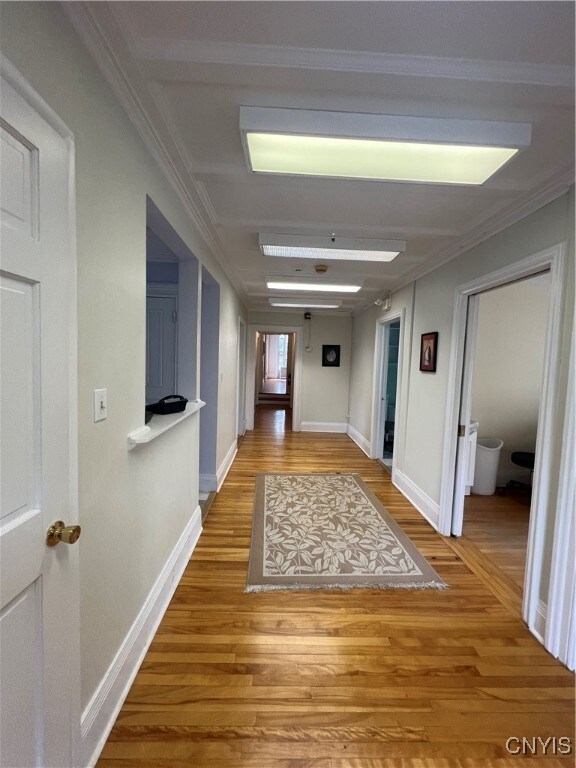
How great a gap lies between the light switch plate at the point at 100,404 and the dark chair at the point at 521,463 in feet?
13.2

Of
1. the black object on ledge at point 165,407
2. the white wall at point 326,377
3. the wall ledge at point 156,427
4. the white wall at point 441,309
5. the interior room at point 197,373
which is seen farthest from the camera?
the white wall at point 326,377

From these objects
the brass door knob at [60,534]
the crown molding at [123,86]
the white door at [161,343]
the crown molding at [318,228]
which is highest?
the crown molding at [318,228]

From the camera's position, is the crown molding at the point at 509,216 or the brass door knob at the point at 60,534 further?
the crown molding at the point at 509,216

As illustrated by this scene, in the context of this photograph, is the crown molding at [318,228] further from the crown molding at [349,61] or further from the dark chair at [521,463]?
the dark chair at [521,463]

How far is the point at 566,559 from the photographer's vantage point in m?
1.68

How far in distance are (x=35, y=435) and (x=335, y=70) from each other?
1.49 metres

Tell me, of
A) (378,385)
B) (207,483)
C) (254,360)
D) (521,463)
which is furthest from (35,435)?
(254,360)

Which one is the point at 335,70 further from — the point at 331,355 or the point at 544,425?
the point at 331,355

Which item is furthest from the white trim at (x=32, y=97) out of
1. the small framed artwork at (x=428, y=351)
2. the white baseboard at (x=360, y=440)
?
the white baseboard at (x=360, y=440)

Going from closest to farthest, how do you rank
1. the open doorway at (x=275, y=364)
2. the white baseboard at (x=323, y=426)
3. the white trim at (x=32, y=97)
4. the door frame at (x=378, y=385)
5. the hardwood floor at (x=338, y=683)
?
1. the white trim at (x=32, y=97)
2. the hardwood floor at (x=338, y=683)
3. the door frame at (x=378, y=385)
4. the white baseboard at (x=323, y=426)
5. the open doorway at (x=275, y=364)

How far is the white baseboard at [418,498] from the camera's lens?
10.0 feet

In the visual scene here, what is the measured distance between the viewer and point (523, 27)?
102 centimetres

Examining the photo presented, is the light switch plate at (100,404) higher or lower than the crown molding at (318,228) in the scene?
lower

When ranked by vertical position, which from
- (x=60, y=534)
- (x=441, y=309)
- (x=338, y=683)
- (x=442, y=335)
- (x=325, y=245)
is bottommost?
(x=338, y=683)
